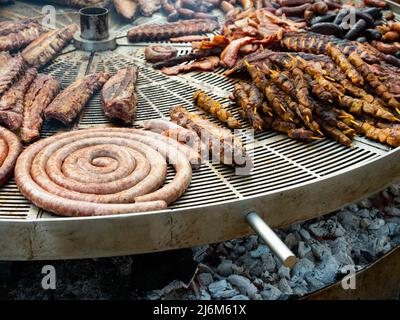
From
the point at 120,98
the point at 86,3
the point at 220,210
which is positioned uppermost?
the point at 86,3

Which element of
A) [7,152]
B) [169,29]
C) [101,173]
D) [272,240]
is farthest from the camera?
[169,29]

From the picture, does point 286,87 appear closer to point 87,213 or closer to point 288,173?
point 288,173

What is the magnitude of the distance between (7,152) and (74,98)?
1.44 meters

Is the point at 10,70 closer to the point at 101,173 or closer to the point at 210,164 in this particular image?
the point at 101,173

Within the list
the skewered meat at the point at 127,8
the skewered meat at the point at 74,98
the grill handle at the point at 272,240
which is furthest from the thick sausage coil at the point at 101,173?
the skewered meat at the point at 127,8

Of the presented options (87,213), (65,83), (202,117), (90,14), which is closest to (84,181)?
(87,213)

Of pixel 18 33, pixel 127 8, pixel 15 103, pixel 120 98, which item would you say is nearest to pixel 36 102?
pixel 15 103

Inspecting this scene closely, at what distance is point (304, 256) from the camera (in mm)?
5754

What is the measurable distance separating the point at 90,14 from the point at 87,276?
481 centimetres

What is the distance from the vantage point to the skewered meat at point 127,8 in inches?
375

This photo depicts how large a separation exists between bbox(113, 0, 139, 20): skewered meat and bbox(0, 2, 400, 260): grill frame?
4211mm

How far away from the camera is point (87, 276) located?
209 inches

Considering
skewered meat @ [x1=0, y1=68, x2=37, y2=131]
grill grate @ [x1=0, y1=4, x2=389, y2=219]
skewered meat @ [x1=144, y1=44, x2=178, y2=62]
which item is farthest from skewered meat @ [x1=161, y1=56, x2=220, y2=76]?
skewered meat @ [x1=0, y1=68, x2=37, y2=131]

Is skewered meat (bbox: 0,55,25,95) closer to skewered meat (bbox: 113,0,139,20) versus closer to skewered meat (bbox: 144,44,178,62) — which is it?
skewered meat (bbox: 144,44,178,62)
